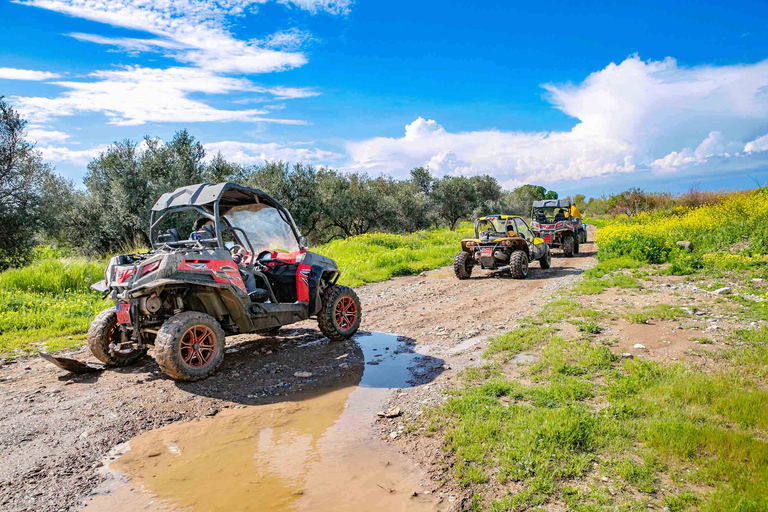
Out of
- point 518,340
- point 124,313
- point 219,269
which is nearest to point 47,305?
point 124,313

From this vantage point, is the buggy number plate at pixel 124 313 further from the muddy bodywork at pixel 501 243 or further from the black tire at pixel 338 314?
the muddy bodywork at pixel 501 243

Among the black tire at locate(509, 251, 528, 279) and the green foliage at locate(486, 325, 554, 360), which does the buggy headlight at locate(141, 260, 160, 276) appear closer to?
the green foliage at locate(486, 325, 554, 360)

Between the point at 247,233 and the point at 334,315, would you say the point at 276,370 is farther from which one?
the point at 247,233

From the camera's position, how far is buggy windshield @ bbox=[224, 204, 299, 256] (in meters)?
6.56

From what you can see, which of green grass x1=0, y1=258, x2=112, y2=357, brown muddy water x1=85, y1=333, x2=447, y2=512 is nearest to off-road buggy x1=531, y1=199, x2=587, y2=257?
brown muddy water x1=85, y1=333, x2=447, y2=512

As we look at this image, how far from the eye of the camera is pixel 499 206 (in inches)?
1772

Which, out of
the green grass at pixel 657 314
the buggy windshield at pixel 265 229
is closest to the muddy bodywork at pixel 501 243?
the green grass at pixel 657 314

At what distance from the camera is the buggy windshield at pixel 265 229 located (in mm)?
6559

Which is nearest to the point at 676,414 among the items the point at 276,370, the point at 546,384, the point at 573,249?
the point at 546,384

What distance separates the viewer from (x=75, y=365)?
5.34 m

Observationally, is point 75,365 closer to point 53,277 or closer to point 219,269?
point 219,269

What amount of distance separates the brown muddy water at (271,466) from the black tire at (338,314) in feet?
6.54

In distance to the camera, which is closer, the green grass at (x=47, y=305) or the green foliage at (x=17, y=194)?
the green grass at (x=47, y=305)

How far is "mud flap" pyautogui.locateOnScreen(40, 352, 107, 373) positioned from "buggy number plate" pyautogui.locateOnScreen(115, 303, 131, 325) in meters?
0.87
